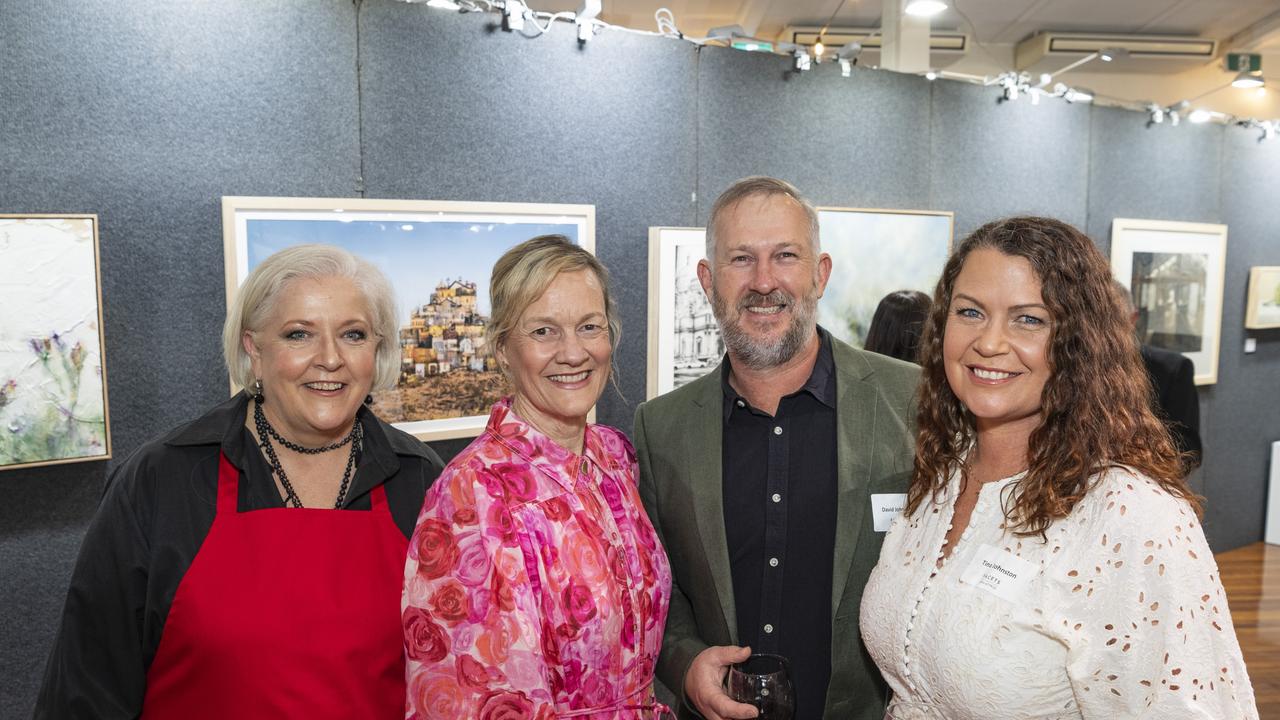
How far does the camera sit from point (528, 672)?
148 cm

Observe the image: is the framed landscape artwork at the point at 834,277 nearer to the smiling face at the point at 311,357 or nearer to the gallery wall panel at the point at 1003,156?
the gallery wall panel at the point at 1003,156

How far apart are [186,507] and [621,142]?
106 inches

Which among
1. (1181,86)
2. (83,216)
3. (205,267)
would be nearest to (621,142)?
(205,267)

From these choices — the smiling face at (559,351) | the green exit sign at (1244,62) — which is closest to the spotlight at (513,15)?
the smiling face at (559,351)

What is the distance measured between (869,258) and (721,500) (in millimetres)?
Answer: 2917

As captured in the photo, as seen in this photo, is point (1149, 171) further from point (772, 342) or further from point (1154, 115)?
point (772, 342)

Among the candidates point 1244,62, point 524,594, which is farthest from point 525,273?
point 1244,62

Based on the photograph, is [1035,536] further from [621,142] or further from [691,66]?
[691,66]

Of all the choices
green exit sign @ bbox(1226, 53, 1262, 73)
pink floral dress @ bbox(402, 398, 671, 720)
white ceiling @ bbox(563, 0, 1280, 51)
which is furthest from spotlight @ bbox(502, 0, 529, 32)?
green exit sign @ bbox(1226, 53, 1262, 73)

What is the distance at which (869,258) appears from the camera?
15.4 feet

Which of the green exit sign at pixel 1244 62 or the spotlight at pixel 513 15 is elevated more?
the green exit sign at pixel 1244 62

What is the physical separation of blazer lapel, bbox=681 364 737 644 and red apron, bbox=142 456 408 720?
0.73 metres

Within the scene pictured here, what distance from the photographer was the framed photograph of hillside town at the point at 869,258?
4.58 m

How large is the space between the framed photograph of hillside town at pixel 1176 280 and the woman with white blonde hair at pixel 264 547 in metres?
5.56
